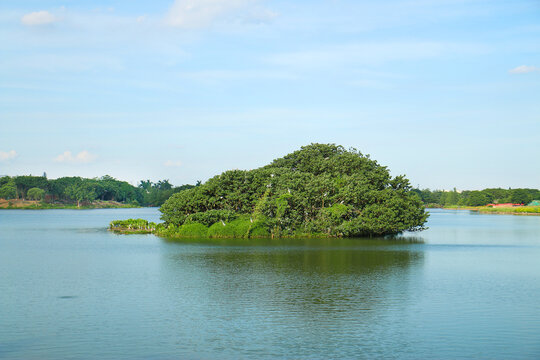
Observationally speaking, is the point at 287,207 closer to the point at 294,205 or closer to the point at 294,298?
the point at 294,205

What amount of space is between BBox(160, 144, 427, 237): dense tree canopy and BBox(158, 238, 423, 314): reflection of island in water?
5.23m

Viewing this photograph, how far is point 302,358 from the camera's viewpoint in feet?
59.7

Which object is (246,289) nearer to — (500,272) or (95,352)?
(95,352)

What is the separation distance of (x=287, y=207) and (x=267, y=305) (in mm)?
36692

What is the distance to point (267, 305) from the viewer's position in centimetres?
2598

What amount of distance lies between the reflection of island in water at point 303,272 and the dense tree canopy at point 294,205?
523cm

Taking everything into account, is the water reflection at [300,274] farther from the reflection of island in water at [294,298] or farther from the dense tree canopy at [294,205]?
the dense tree canopy at [294,205]

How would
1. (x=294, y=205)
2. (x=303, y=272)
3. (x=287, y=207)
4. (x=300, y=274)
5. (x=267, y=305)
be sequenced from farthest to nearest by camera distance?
(x=294, y=205) → (x=287, y=207) → (x=303, y=272) → (x=300, y=274) → (x=267, y=305)

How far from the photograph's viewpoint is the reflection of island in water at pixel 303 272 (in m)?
27.4

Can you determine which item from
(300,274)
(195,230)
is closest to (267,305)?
(300,274)

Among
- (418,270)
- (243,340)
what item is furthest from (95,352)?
(418,270)

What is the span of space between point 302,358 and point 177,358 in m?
4.24

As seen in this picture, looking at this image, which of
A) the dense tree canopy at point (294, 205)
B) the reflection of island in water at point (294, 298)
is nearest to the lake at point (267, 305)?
the reflection of island in water at point (294, 298)

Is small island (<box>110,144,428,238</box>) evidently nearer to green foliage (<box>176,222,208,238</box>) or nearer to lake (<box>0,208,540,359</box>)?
green foliage (<box>176,222,208,238</box>)
